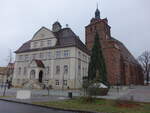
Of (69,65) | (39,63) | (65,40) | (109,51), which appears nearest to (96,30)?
(109,51)

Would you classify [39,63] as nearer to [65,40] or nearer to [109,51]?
[65,40]

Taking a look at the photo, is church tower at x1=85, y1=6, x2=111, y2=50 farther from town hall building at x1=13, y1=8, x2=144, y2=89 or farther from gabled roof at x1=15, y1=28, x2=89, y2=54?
gabled roof at x1=15, y1=28, x2=89, y2=54

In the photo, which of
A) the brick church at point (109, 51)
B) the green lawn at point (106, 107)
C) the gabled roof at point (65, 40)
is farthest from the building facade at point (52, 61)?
the green lawn at point (106, 107)

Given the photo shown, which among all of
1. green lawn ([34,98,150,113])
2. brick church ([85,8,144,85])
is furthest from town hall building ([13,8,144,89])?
green lawn ([34,98,150,113])

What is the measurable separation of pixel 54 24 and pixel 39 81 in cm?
2018

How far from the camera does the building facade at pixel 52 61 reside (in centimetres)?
4416

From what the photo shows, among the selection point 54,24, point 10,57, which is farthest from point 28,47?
point 54,24

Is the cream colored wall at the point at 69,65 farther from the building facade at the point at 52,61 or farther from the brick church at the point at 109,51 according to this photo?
the brick church at the point at 109,51

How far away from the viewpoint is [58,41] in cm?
4894

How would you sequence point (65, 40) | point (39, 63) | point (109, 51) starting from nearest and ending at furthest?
point (39, 63), point (65, 40), point (109, 51)

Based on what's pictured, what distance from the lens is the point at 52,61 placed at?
4672cm

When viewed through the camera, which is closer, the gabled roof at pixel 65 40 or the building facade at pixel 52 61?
the building facade at pixel 52 61

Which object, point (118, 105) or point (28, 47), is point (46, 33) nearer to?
point (28, 47)

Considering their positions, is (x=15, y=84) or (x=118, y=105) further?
(x=15, y=84)
